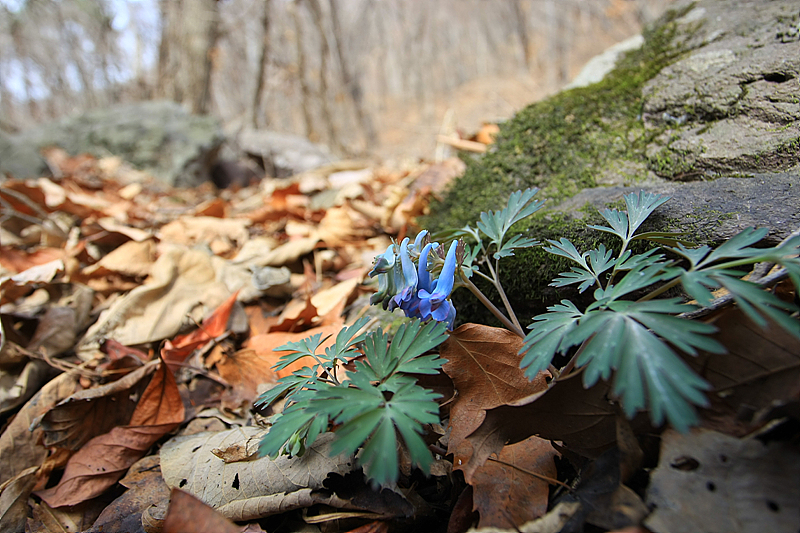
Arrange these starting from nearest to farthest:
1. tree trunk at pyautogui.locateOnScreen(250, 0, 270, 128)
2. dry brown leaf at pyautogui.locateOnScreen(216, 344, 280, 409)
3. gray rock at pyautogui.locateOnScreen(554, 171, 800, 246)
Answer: gray rock at pyautogui.locateOnScreen(554, 171, 800, 246) < dry brown leaf at pyautogui.locateOnScreen(216, 344, 280, 409) < tree trunk at pyautogui.locateOnScreen(250, 0, 270, 128)

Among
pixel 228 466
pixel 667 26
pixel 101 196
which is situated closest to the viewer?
pixel 228 466

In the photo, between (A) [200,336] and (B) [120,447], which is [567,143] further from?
(B) [120,447]

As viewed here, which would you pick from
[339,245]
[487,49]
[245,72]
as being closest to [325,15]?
[245,72]

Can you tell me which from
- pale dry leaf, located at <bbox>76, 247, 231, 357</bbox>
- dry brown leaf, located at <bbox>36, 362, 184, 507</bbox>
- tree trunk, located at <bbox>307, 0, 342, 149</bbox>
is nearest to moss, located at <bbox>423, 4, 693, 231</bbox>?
pale dry leaf, located at <bbox>76, 247, 231, 357</bbox>

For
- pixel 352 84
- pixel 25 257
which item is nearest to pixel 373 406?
pixel 25 257

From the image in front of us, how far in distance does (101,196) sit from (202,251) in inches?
101

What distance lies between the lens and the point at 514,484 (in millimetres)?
1103

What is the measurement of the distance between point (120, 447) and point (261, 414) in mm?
534

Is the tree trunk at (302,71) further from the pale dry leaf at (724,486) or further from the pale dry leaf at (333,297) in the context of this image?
the pale dry leaf at (724,486)

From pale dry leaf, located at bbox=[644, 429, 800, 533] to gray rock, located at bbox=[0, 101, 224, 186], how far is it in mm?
7347

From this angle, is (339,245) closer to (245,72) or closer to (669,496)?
(669,496)

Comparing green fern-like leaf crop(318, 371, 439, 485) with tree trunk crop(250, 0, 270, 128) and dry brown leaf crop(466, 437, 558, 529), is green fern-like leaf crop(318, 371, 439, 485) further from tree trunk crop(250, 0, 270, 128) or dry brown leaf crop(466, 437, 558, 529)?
tree trunk crop(250, 0, 270, 128)

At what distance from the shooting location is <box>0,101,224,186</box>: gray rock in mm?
6848

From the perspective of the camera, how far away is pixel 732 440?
843 millimetres
